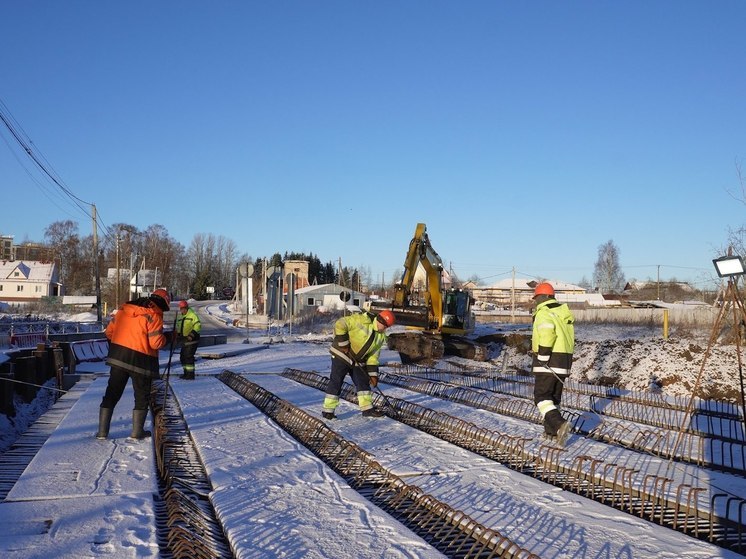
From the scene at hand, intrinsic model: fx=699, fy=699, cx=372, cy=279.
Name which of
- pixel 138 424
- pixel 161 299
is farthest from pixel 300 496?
pixel 161 299

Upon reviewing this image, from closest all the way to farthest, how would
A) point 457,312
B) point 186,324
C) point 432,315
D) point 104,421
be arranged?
point 104,421
point 186,324
point 432,315
point 457,312

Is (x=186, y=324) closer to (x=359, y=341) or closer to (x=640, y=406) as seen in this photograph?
(x=359, y=341)

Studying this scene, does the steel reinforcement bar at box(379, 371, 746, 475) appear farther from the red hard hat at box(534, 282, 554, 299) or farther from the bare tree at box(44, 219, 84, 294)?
the bare tree at box(44, 219, 84, 294)

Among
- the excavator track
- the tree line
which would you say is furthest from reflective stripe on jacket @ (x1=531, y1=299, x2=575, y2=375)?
the tree line

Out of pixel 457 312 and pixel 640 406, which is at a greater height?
pixel 457 312

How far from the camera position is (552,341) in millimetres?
7391

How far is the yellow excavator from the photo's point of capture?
2105 centimetres

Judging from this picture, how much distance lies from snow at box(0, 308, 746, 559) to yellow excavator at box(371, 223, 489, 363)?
11.5 meters

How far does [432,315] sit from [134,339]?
48.5 ft

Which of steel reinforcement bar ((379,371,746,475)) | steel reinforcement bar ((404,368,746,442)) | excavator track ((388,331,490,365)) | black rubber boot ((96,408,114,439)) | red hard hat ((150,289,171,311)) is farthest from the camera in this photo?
excavator track ((388,331,490,365))

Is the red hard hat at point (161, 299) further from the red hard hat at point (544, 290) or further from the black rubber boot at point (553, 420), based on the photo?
the black rubber boot at point (553, 420)

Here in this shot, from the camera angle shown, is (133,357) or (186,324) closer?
(133,357)

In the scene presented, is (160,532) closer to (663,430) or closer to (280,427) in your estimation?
(280,427)

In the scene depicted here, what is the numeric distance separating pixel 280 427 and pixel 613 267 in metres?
107
